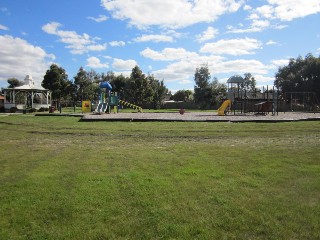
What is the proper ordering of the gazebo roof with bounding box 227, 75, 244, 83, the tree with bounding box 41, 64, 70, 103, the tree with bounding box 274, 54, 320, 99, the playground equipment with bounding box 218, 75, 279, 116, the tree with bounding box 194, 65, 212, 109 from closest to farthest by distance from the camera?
1. the playground equipment with bounding box 218, 75, 279, 116
2. the gazebo roof with bounding box 227, 75, 244, 83
3. the tree with bounding box 274, 54, 320, 99
4. the tree with bounding box 41, 64, 70, 103
5. the tree with bounding box 194, 65, 212, 109

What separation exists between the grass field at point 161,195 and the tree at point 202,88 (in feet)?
221

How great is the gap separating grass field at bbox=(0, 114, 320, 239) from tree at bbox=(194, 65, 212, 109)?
6730cm

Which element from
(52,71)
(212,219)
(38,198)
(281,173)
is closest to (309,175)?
(281,173)

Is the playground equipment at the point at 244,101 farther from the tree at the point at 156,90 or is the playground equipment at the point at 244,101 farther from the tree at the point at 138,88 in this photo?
the tree at the point at 156,90

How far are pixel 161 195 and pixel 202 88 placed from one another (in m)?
77.8

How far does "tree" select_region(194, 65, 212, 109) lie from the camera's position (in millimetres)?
77562

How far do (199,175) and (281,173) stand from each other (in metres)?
1.75

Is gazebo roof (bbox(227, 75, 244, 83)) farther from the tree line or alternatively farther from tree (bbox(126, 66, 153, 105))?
tree (bbox(126, 66, 153, 105))

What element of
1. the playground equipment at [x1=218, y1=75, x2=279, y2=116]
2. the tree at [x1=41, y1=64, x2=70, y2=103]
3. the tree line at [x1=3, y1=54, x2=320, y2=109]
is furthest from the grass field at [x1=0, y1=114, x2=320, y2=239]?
the tree at [x1=41, y1=64, x2=70, y2=103]

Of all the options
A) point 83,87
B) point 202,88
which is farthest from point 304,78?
point 83,87

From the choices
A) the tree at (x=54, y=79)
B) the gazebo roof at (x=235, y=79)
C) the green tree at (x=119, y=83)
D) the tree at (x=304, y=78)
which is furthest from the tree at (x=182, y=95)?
the gazebo roof at (x=235, y=79)

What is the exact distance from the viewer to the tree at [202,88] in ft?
254

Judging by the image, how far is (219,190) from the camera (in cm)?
596

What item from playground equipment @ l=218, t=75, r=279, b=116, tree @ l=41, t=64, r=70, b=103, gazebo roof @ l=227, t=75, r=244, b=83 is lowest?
playground equipment @ l=218, t=75, r=279, b=116
